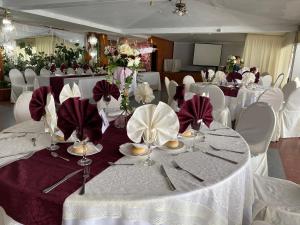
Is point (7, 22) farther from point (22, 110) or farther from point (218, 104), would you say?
point (218, 104)

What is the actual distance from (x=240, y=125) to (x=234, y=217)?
1.45 metres

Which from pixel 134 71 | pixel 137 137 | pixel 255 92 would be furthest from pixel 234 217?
pixel 255 92

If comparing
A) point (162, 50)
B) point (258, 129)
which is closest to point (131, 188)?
point (258, 129)

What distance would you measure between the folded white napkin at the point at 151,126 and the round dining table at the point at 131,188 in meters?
0.16

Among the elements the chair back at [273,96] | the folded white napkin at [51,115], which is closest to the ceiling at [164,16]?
the chair back at [273,96]

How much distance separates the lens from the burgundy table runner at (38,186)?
1.08 metres

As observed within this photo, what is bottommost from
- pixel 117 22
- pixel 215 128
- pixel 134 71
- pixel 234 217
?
pixel 234 217

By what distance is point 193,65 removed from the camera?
1545 centimetres

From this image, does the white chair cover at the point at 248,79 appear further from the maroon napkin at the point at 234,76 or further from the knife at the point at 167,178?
the knife at the point at 167,178

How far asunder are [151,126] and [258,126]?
1.52m

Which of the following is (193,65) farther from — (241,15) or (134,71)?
(134,71)

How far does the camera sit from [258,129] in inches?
95.5

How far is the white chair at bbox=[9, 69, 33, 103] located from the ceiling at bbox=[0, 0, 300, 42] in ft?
5.90

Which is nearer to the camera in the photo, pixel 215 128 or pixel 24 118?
pixel 215 128
